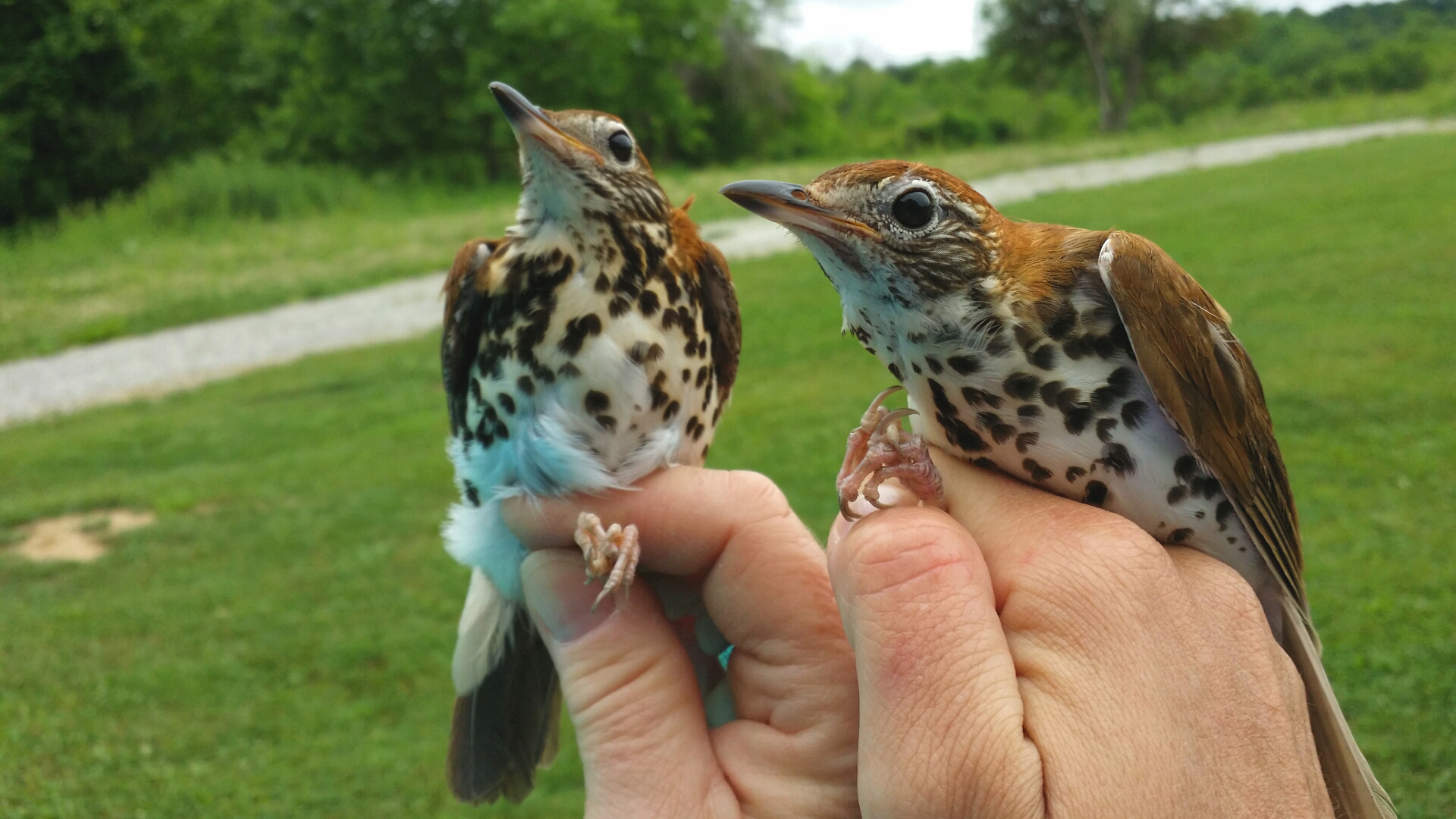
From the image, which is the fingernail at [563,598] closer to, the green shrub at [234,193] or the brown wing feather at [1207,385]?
the brown wing feather at [1207,385]

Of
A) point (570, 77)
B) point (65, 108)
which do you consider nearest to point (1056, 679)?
point (65, 108)

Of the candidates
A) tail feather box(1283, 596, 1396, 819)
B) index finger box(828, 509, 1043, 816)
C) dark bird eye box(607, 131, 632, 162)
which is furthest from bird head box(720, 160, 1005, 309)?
tail feather box(1283, 596, 1396, 819)

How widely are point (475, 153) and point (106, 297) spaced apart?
1492cm

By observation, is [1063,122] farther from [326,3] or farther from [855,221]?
[855,221]

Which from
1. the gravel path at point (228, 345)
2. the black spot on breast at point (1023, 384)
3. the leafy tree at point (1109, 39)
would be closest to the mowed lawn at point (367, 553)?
the gravel path at point (228, 345)

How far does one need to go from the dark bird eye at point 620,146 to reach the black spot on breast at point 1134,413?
56.7 inches

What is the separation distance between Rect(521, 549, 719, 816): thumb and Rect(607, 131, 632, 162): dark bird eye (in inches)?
41.9

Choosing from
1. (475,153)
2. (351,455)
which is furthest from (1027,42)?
(351,455)

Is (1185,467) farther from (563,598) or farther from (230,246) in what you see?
(230,246)

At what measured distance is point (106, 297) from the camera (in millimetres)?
16047

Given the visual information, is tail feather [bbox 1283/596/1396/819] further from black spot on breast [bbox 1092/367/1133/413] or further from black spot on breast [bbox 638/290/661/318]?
black spot on breast [bbox 638/290/661/318]

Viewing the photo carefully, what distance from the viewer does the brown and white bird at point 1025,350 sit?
5.98ft

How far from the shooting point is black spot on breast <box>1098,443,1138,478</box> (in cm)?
185

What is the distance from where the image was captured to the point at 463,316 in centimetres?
262
